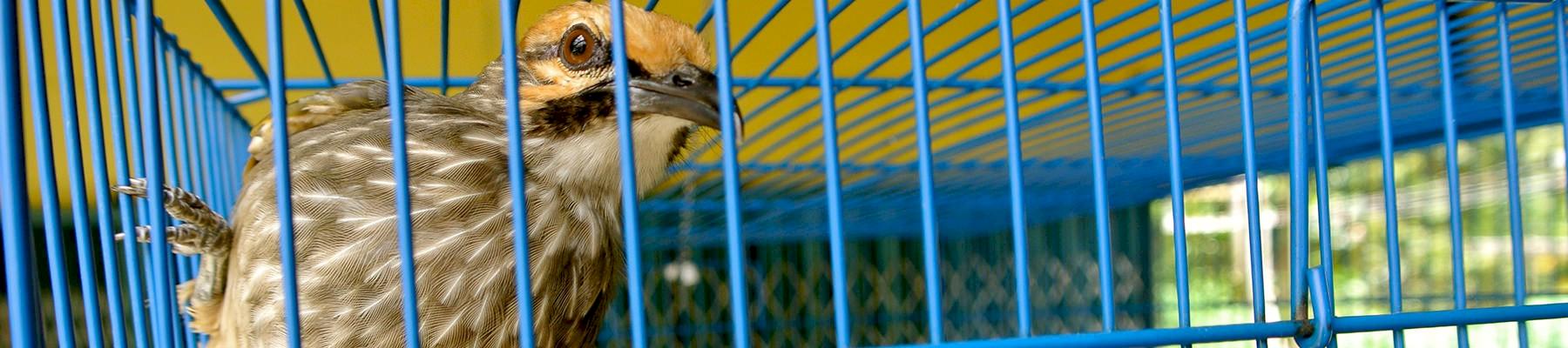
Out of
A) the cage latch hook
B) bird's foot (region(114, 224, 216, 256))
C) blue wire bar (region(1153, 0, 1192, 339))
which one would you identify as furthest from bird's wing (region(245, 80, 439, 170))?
the cage latch hook

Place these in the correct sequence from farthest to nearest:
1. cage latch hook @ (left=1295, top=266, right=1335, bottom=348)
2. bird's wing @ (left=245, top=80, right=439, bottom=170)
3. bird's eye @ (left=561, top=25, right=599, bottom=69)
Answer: bird's wing @ (left=245, top=80, right=439, bottom=170) < bird's eye @ (left=561, top=25, right=599, bottom=69) < cage latch hook @ (left=1295, top=266, right=1335, bottom=348)

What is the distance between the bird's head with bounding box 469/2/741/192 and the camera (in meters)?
0.79

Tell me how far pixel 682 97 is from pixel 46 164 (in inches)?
16.2

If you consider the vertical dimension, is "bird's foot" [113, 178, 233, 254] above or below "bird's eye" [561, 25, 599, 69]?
below

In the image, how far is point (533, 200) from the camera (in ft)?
3.00

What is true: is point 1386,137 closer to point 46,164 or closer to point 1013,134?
point 1013,134

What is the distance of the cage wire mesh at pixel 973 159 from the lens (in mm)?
589

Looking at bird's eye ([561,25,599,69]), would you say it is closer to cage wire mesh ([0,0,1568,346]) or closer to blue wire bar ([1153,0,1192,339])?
cage wire mesh ([0,0,1568,346])

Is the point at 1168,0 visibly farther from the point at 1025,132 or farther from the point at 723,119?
the point at 1025,132

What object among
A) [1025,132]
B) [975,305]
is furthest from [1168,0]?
[975,305]

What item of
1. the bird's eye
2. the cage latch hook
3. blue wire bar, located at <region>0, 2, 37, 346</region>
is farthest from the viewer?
the bird's eye

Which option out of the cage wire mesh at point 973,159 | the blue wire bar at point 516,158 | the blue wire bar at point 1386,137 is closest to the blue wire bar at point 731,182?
the cage wire mesh at point 973,159

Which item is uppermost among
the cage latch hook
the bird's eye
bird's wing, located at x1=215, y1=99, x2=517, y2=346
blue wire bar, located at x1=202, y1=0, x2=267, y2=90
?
blue wire bar, located at x1=202, y1=0, x2=267, y2=90

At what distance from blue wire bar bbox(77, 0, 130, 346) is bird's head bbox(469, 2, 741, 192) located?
35 centimetres
